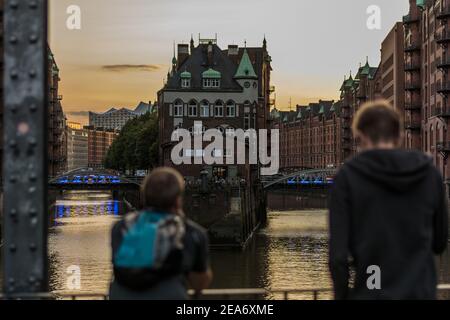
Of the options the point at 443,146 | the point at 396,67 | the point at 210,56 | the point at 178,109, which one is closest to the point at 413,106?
the point at 396,67

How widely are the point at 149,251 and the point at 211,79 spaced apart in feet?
229

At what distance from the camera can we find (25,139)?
3875mm

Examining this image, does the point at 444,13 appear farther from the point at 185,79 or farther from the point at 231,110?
the point at 185,79

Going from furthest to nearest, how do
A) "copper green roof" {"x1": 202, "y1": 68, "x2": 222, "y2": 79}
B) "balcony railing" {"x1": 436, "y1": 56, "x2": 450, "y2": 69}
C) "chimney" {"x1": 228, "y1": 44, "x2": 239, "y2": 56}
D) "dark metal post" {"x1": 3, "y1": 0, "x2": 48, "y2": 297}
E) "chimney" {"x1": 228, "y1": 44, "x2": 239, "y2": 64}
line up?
1. "chimney" {"x1": 228, "y1": 44, "x2": 239, "y2": 56}
2. "chimney" {"x1": 228, "y1": 44, "x2": 239, "y2": 64}
3. "copper green roof" {"x1": 202, "y1": 68, "x2": 222, "y2": 79}
4. "balcony railing" {"x1": 436, "y1": 56, "x2": 450, "y2": 69}
5. "dark metal post" {"x1": 3, "y1": 0, "x2": 48, "y2": 297}

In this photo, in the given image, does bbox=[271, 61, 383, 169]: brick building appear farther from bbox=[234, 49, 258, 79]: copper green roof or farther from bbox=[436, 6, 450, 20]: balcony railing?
bbox=[436, 6, 450, 20]: balcony railing

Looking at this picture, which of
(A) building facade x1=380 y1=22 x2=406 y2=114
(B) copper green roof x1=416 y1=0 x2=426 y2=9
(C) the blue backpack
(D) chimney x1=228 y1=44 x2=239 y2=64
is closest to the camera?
(C) the blue backpack

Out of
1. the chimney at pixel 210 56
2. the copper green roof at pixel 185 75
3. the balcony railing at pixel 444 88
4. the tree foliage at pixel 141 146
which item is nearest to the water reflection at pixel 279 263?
Result: the balcony railing at pixel 444 88

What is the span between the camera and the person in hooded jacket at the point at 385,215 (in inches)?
149

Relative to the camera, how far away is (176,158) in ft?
214

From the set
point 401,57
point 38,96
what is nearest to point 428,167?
point 38,96

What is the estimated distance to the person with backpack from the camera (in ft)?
12.4

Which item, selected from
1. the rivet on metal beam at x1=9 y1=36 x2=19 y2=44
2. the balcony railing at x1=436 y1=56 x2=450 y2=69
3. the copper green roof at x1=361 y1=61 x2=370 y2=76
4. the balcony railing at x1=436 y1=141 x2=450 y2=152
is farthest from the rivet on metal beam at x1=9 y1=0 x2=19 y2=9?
the copper green roof at x1=361 y1=61 x2=370 y2=76

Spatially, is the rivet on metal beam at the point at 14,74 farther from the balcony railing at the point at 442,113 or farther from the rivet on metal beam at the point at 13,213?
the balcony railing at the point at 442,113
